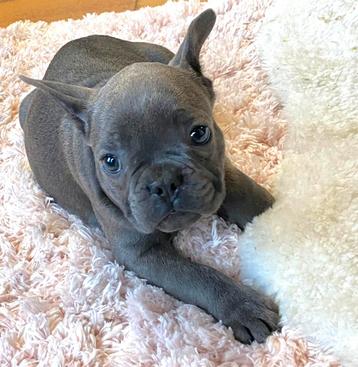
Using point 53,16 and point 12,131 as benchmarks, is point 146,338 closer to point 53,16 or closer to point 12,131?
point 12,131

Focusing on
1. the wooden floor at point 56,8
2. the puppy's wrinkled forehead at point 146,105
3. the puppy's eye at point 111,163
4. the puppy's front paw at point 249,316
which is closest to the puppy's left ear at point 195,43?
the puppy's wrinkled forehead at point 146,105

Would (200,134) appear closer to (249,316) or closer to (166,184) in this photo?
(166,184)

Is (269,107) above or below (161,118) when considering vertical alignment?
below

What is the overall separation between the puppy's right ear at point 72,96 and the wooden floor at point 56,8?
1.89 metres

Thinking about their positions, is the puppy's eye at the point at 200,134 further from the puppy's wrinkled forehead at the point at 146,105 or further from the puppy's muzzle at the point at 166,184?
the puppy's muzzle at the point at 166,184

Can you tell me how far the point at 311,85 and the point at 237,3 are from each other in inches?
32.7

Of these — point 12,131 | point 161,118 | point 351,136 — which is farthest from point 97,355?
point 12,131

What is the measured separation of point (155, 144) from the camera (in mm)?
1965

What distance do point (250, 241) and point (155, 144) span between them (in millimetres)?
497

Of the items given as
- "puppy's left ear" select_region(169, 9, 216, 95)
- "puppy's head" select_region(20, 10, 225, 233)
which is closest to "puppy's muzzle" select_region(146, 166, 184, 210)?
"puppy's head" select_region(20, 10, 225, 233)

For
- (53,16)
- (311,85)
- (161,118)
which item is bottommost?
(53,16)

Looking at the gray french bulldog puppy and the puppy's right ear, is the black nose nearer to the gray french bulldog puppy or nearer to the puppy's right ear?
the gray french bulldog puppy

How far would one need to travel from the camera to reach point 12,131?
3.09 m

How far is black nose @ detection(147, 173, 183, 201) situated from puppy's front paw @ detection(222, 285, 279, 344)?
374mm
